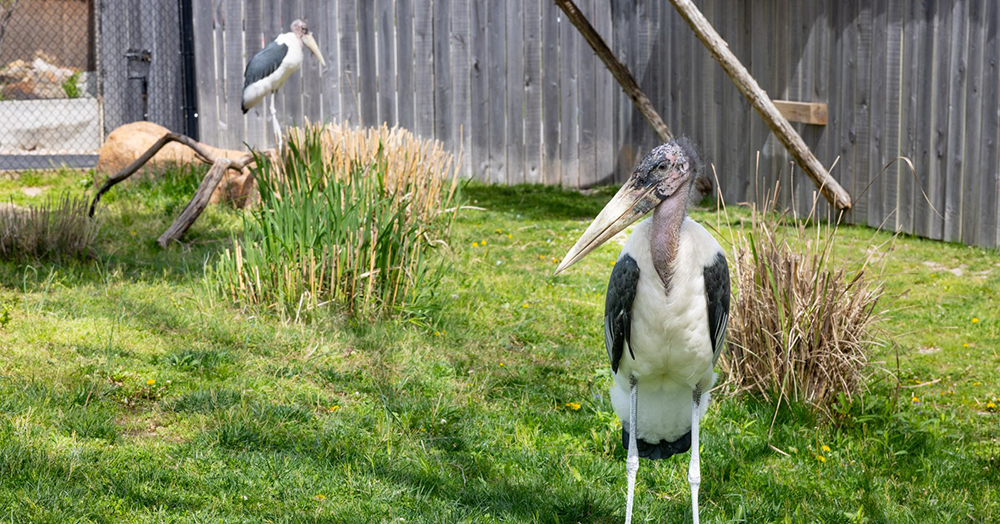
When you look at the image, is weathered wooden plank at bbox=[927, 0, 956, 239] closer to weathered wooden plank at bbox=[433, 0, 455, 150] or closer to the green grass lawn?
the green grass lawn

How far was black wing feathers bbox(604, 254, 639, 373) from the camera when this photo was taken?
316cm

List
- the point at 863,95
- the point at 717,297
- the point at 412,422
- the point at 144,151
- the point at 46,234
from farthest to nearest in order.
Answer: the point at 144,151 < the point at 863,95 < the point at 46,234 < the point at 412,422 < the point at 717,297

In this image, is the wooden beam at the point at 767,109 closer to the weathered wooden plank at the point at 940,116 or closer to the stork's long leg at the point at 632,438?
the weathered wooden plank at the point at 940,116

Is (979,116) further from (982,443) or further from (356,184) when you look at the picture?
(356,184)

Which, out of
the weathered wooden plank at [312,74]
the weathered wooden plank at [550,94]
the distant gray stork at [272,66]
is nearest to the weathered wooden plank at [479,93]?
the weathered wooden plank at [550,94]

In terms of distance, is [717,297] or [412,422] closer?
[717,297]

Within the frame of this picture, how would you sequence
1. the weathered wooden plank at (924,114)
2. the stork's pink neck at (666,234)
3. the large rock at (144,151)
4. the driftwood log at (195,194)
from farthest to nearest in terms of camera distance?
the large rock at (144,151) < the weathered wooden plank at (924,114) < the driftwood log at (195,194) < the stork's pink neck at (666,234)

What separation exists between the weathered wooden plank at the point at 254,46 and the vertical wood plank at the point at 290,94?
0.73 ft

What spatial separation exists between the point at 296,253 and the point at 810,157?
13.6ft

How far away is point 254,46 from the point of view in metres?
10.5

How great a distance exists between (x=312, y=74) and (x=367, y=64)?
Result: 596mm

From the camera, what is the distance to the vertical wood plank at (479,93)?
10344mm

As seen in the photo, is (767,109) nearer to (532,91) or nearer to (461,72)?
(532,91)

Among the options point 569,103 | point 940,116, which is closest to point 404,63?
point 569,103
